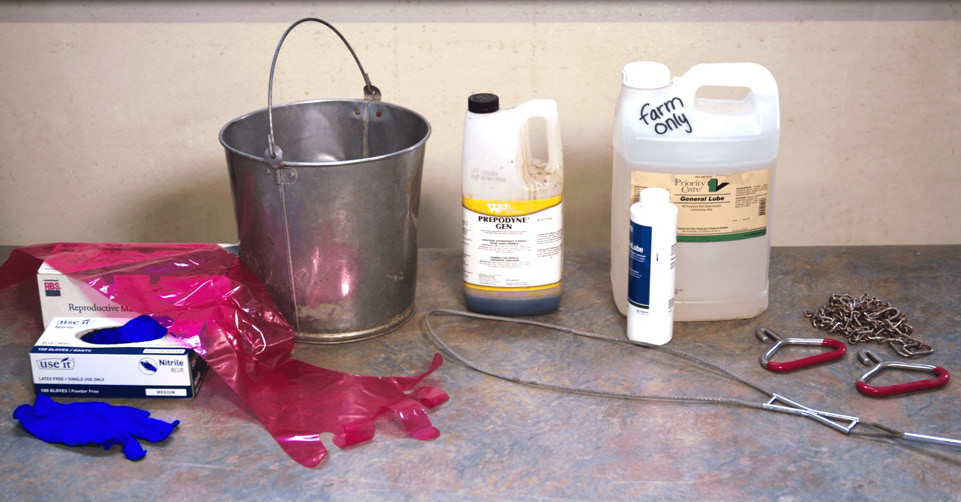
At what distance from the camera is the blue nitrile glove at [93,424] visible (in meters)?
0.96

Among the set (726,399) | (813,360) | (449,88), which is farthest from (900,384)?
(449,88)

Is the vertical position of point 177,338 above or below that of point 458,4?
below

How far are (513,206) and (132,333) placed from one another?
48cm

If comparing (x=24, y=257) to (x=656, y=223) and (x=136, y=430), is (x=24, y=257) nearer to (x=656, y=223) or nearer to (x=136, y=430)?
(x=136, y=430)

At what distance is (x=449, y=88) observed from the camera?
154 cm

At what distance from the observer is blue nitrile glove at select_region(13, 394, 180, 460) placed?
37.8 inches

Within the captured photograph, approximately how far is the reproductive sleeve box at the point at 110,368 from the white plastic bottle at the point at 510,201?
1.27 ft

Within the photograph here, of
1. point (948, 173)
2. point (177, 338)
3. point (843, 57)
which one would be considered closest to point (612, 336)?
point (177, 338)

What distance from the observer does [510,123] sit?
3.71 feet

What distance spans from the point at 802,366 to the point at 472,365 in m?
0.40

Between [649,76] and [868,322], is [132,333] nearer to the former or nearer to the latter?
[649,76]

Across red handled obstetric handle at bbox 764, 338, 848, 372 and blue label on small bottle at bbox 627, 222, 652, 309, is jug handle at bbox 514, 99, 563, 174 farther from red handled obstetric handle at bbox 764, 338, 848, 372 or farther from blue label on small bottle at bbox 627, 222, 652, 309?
red handled obstetric handle at bbox 764, 338, 848, 372

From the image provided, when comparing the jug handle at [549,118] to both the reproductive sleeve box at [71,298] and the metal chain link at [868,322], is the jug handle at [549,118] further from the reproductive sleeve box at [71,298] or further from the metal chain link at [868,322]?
the reproductive sleeve box at [71,298]

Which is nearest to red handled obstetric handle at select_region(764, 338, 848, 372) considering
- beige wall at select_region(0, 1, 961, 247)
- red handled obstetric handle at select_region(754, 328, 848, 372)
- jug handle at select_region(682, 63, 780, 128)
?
red handled obstetric handle at select_region(754, 328, 848, 372)
